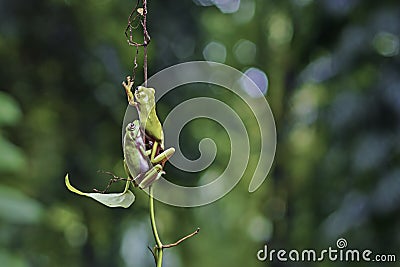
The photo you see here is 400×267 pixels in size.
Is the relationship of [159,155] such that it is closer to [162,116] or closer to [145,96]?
[145,96]

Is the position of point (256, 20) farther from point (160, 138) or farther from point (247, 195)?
point (160, 138)

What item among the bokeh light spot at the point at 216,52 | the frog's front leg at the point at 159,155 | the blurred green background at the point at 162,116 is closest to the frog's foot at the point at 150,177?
the frog's front leg at the point at 159,155

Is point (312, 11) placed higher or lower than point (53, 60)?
higher

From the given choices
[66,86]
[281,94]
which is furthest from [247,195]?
[66,86]

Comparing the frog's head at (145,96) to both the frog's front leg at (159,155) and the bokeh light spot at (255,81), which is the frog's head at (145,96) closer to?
the frog's front leg at (159,155)

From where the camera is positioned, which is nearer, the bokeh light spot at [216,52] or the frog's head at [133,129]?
the frog's head at [133,129]

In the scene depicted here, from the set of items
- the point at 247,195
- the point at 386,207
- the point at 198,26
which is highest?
the point at 198,26
